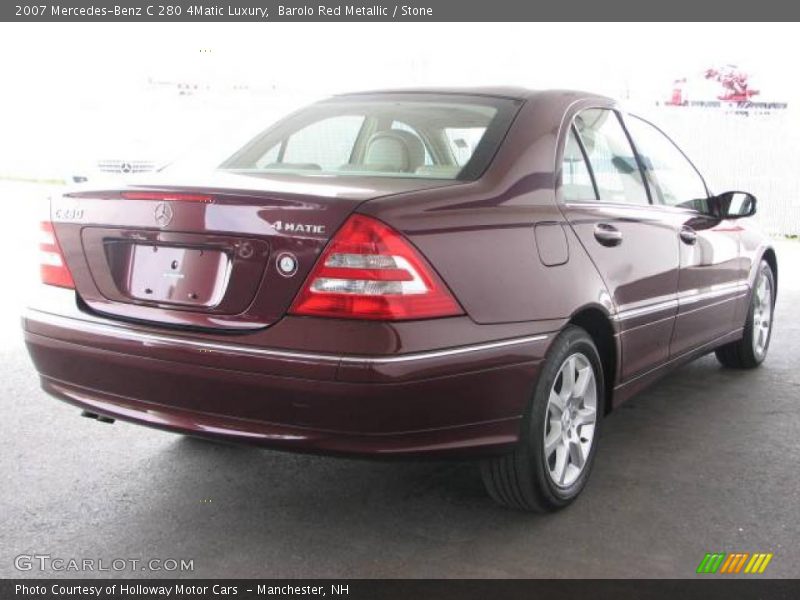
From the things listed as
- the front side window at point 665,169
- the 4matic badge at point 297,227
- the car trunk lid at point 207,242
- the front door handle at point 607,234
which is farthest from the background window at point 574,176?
the 4matic badge at point 297,227

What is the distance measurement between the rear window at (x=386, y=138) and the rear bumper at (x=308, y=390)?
0.72 meters

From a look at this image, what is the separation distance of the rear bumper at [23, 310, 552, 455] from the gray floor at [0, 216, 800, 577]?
427 millimetres

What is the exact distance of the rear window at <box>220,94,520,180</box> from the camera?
10.3 ft

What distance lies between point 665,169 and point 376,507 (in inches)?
85.5

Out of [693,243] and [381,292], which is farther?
[693,243]

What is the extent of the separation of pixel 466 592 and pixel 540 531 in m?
0.52

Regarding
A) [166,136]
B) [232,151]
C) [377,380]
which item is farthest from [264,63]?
[377,380]

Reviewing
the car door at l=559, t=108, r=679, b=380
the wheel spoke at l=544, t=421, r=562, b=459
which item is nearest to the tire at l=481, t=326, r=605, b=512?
the wheel spoke at l=544, t=421, r=562, b=459

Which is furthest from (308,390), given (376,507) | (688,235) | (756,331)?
(756,331)

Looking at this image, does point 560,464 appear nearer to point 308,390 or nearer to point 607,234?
point 607,234

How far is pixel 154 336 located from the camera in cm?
269

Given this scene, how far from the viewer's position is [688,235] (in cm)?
414

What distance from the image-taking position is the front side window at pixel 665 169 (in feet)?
13.3

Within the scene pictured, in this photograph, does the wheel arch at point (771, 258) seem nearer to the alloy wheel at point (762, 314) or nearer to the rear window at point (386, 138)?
the alloy wheel at point (762, 314)
